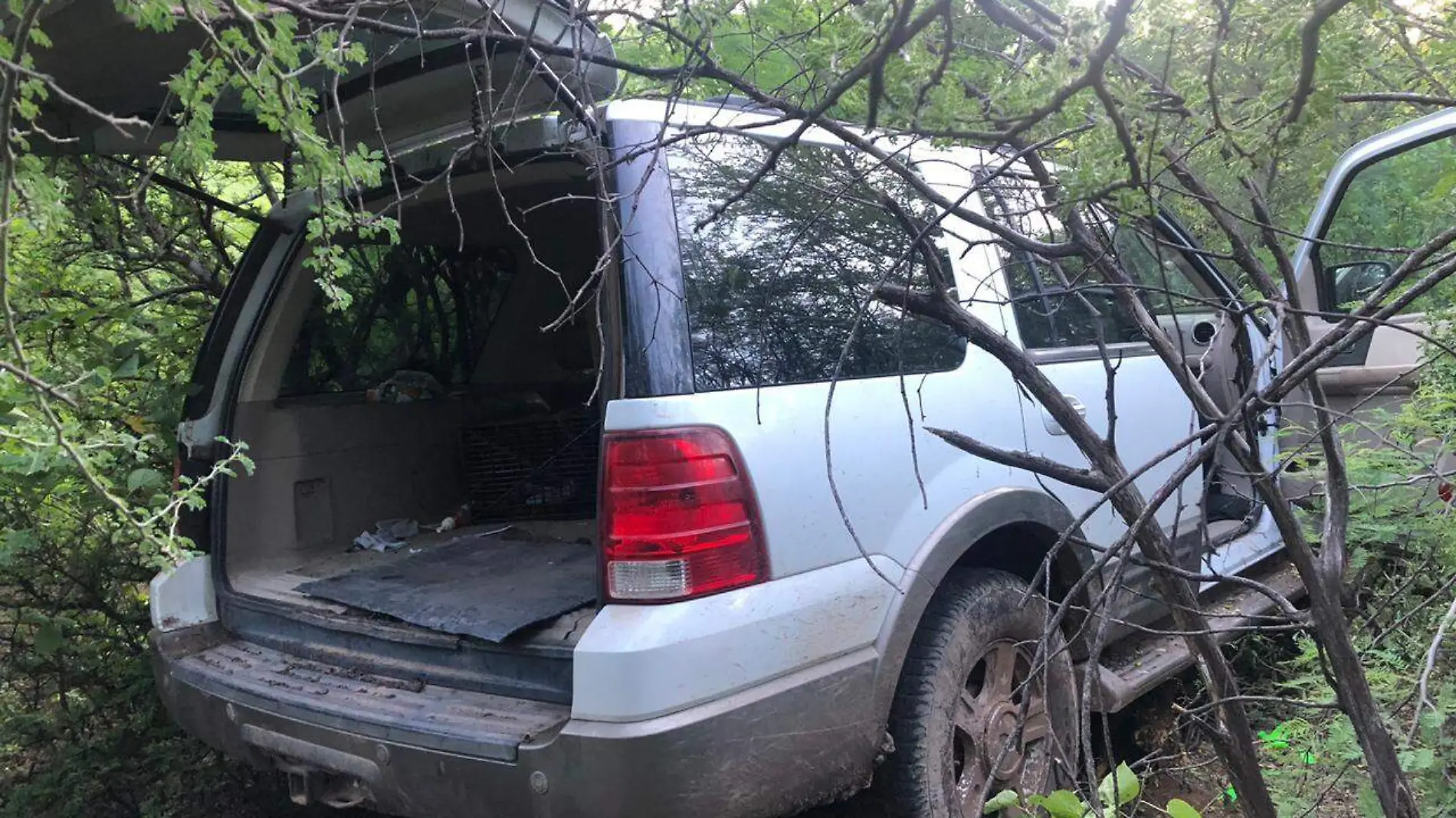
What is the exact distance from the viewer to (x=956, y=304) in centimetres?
168

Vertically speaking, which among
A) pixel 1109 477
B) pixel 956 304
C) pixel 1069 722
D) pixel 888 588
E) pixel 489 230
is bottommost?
pixel 1069 722

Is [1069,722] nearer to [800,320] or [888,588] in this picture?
[888,588]

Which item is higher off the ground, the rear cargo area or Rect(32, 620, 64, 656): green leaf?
the rear cargo area

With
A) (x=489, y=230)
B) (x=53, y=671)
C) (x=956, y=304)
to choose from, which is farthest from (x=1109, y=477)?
(x=53, y=671)

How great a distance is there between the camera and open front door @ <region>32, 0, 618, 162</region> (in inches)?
81.8

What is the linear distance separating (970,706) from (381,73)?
234cm

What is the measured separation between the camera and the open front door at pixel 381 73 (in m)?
2.08

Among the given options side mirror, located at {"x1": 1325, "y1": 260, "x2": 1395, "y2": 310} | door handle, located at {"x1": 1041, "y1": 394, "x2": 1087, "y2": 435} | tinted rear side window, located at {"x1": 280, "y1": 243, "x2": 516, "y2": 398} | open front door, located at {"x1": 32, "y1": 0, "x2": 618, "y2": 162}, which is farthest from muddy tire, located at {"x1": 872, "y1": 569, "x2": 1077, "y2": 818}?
side mirror, located at {"x1": 1325, "y1": 260, "x2": 1395, "y2": 310}

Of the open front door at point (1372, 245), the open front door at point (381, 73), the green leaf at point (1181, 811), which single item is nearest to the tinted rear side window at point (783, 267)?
the open front door at point (381, 73)

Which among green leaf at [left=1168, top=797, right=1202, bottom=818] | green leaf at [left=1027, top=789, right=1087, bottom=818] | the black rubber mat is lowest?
green leaf at [left=1027, top=789, right=1087, bottom=818]

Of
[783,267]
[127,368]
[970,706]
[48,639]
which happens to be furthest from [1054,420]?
[48,639]

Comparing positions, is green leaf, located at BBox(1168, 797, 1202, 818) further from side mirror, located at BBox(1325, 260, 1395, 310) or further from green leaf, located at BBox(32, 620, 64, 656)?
green leaf, located at BBox(32, 620, 64, 656)

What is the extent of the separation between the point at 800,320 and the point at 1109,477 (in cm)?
96

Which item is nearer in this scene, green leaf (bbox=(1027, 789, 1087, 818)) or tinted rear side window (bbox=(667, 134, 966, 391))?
green leaf (bbox=(1027, 789, 1087, 818))
